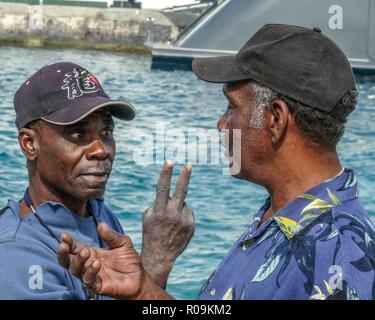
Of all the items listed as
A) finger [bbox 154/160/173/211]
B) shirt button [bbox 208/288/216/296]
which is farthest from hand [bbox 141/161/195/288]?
shirt button [bbox 208/288/216/296]

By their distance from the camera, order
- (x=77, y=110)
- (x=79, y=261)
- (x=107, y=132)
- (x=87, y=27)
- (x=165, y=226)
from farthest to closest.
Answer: (x=87, y=27) < (x=107, y=132) < (x=77, y=110) < (x=165, y=226) < (x=79, y=261)

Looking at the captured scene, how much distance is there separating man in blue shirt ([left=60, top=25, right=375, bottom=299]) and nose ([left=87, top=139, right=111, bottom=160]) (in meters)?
0.43

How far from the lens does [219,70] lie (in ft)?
7.34

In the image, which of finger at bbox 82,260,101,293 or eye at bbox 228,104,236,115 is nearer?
finger at bbox 82,260,101,293

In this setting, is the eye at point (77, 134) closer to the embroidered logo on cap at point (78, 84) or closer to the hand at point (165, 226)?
the embroidered logo on cap at point (78, 84)

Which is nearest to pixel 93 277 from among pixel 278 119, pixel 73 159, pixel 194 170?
pixel 278 119

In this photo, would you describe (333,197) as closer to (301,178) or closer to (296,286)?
(301,178)

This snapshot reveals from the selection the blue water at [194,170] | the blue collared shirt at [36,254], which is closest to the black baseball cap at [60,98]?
the blue collared shirt at [36,254]

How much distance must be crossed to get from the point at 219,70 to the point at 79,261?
2.21ft

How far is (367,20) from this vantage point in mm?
20562

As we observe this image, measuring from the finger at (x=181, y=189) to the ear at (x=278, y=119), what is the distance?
12.1 inches

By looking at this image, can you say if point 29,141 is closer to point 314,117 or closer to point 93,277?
point 93,277

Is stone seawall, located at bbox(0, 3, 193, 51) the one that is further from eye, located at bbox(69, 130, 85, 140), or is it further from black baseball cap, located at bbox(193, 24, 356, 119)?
black baseball cap, located at bbox(193, 24, 356, 119)

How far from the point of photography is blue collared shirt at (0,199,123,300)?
7.15 ft
